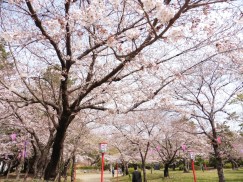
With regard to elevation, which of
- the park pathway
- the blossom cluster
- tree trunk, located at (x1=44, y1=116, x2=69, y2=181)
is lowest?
the park pathway

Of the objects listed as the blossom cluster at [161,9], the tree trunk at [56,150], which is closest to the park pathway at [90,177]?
the tree trunk at [56,150]

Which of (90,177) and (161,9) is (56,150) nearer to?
(161,9)

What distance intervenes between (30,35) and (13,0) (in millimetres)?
809

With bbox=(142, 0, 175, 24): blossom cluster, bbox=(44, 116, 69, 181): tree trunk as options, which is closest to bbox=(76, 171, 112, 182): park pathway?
bbox=(44, 116, 69, 181): tree trunk

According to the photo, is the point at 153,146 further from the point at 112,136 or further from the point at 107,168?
the point at 107,168

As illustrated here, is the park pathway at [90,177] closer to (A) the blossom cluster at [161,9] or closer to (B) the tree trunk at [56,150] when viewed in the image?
(B) the tree trunk at [56,150]

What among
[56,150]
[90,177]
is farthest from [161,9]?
[90,177]

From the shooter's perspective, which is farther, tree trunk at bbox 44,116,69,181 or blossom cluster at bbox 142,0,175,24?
tree trunk at bbox 44,116,69,181

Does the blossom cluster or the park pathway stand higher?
the blossom cluster

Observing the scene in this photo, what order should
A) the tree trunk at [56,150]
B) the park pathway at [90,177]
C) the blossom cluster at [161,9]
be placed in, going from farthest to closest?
the park pathway at [90,177] → the tree trunk at [56,150] → the blossom cluster at [161,9]

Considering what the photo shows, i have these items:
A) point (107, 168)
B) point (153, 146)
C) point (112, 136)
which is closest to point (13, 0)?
point (153, 146)

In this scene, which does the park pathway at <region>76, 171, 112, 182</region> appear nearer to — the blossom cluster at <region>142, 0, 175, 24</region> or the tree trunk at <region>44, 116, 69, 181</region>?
the tree trunk at <region>44, 116, 69, 181</region>

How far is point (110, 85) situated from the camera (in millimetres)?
7062

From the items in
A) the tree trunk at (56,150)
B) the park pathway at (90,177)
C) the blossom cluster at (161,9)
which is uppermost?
the blossom cluster at (161,9)
